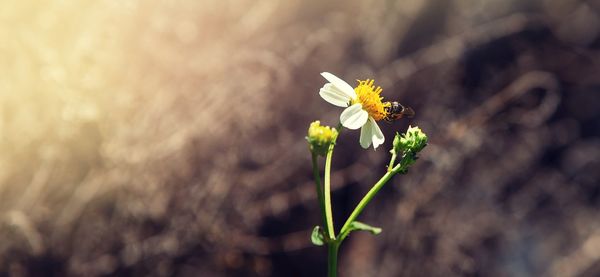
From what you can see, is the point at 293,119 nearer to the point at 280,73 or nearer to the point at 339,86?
the point at 280,73

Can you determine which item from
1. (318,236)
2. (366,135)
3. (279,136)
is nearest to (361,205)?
(318,236)

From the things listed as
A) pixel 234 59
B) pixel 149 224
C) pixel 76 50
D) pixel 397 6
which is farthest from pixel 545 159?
pixel 76 50

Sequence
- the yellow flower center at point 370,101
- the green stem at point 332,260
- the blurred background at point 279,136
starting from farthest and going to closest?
the blurred background at point 279,136 → the yellow flower center at point 370,101 → the green stem at point 332,260

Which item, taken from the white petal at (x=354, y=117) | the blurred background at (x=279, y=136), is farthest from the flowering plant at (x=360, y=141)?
the blurred background at (x=279, y=136)

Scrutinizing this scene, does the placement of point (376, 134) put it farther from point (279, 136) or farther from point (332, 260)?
point (279, 136)

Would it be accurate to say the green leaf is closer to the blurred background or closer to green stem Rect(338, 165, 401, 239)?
green stem Rect(338, 165, 401, 239)

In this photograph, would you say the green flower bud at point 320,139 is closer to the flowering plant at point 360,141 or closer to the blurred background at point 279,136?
the flowering plant at point 360,141

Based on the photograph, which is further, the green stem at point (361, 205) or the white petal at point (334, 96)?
the white petal at point (334, 96)

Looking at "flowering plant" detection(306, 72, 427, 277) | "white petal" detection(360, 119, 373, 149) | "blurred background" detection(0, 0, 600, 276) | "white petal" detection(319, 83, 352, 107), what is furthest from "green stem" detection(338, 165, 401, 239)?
"blurred background" detection(0, 0, 600, 276)

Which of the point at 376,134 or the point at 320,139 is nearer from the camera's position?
the point at 320,139
